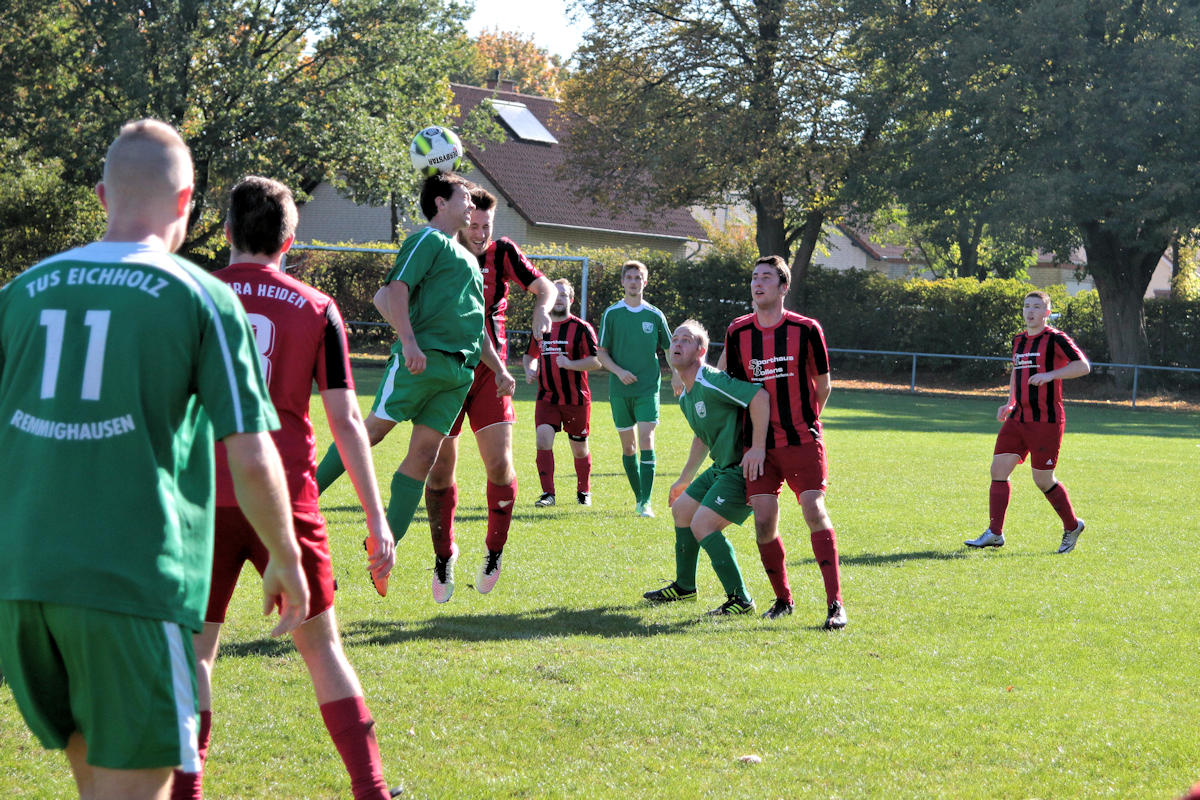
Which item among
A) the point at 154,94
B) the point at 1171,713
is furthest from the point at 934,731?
the point at 154,94

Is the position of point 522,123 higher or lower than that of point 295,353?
higher

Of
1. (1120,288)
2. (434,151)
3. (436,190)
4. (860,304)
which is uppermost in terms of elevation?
(1120,288)

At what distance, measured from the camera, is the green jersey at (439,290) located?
5.60 m

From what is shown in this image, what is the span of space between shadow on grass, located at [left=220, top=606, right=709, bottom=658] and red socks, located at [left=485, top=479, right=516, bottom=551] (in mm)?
432

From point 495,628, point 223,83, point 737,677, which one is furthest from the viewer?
point 223,83

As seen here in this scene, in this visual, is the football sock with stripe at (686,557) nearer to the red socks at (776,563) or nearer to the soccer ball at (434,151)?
the red socks at (776,563)

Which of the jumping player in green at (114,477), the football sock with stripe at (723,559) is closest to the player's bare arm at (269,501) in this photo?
the jumping player in green at (114,477)

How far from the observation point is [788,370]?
6609 mm

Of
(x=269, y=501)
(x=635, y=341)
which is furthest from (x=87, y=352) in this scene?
(x=635, y=341)

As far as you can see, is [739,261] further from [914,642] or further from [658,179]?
[914,642]

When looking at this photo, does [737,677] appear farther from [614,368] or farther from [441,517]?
[614,368]

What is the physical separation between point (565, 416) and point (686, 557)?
4.57m

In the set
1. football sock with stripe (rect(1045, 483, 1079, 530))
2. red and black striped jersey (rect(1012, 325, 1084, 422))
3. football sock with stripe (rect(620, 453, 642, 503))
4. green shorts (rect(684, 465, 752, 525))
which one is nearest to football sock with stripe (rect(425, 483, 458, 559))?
green shorts (rect(684, 465, 752, 525))

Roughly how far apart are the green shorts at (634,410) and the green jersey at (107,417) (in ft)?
28.2
